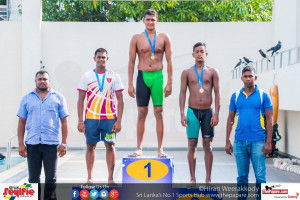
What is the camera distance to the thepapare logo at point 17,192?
468 centimetres

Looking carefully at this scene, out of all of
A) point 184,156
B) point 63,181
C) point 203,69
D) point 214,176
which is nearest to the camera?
point 203,69

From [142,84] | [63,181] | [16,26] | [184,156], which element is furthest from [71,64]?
[142,84]

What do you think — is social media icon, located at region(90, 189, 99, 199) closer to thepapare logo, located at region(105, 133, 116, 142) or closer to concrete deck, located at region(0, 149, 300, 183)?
thepapare logo, located at region(105, 133, 116, 142)

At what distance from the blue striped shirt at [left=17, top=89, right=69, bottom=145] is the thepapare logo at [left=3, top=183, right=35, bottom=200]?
1.54 feet

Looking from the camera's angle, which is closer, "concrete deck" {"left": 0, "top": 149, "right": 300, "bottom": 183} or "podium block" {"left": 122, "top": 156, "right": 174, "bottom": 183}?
"podium block" {"left": 122, "top": 156, "right": 174, "bottom": 183}

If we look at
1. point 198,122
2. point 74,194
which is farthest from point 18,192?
point 198,122

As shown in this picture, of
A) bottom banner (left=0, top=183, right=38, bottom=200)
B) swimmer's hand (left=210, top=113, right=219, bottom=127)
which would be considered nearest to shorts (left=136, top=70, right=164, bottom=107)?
swimmer's hand (left=210, top=113, right=219, bottom=127)

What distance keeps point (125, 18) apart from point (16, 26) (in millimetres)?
5126

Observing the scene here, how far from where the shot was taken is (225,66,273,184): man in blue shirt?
4.89 m

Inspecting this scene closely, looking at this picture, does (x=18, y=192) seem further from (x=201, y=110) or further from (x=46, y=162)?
(x=201, y=110)

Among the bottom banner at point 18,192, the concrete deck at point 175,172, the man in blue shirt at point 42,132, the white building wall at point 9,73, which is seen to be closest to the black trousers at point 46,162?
the man in blue shirt at point 42,132

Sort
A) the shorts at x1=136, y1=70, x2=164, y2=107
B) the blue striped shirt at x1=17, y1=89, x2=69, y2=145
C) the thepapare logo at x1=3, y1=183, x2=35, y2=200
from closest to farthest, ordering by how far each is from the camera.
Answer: the thepapare logo at x1=3, y1=183, x2=35, y2=200 → the blue striped shirt at x1=17, y1=89, x2=69, y2=145 → the shorts at x1=136, y1=70, x2=164, y2=107

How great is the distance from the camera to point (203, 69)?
5285 mm

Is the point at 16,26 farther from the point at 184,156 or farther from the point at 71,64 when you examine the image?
the point at 184,156
